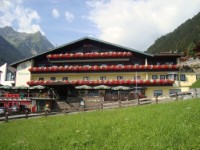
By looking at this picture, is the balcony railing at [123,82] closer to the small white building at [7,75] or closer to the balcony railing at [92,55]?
the balcony railing at [92,55]

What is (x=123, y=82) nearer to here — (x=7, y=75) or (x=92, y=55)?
(x=92, y=55)

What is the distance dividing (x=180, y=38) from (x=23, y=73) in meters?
94.7

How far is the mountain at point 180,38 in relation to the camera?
12431cm

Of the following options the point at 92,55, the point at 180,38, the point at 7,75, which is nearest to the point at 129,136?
the point at 92,55

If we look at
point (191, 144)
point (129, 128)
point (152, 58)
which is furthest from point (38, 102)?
point (191, 144)

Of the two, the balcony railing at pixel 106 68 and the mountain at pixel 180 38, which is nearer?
the balcony railing at pixel 106 68

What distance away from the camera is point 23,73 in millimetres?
58469

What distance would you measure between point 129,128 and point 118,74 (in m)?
40.8

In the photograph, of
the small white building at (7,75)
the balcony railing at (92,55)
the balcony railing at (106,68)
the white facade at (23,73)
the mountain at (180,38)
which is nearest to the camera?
the balcony railing at (106,68)

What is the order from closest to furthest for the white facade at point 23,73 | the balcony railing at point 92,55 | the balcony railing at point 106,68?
1. the balcony railing at point 106,68
2. the balcony railing at point 92,55
3. the white facade at point 23,73

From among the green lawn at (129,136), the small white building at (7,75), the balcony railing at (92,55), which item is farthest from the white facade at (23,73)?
the green lawn at (129,136)

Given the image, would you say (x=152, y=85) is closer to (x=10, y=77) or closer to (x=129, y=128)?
(x=129, y=128)

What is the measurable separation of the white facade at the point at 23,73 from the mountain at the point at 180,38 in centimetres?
7993

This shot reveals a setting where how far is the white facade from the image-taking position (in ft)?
189
